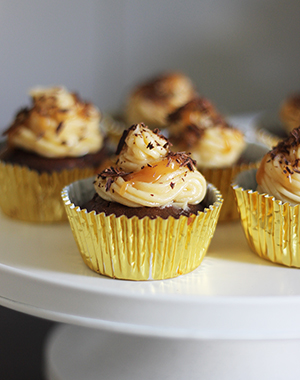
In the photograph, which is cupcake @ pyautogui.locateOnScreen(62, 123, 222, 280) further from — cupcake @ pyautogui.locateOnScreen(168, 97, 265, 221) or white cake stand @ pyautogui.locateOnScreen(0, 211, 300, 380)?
cupcake @ pyautogui.locateOnScreen(168, 97, 265, 221)

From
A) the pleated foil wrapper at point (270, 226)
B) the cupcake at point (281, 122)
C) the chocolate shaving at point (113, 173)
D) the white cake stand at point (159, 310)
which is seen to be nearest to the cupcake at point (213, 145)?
the white cake stand at point (159, 310)

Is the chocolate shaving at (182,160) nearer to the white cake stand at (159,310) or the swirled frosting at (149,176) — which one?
the swirled frosting at (149,176)

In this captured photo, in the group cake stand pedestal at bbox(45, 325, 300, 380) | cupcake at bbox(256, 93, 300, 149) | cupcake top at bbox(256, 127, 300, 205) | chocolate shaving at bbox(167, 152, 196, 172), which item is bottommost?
cake stand pedestal at bbox(45, 325, 300, 380)

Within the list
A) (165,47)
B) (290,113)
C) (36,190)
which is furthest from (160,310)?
(165,47)

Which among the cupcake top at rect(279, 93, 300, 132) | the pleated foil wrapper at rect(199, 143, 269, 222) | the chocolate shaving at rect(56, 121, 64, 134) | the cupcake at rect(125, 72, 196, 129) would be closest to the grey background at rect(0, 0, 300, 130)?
the cupcake at rect(125, 72, 196, 129)

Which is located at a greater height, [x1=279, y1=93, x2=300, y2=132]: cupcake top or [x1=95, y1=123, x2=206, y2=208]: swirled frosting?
[x1=95, y1=123, x2=206, y2=208]: swirled frosting

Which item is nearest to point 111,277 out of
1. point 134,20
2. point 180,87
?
point 180,87

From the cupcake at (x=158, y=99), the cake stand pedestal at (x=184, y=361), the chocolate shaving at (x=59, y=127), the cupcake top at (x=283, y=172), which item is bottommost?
the cake stand pedestal at (x=184, y=361)
